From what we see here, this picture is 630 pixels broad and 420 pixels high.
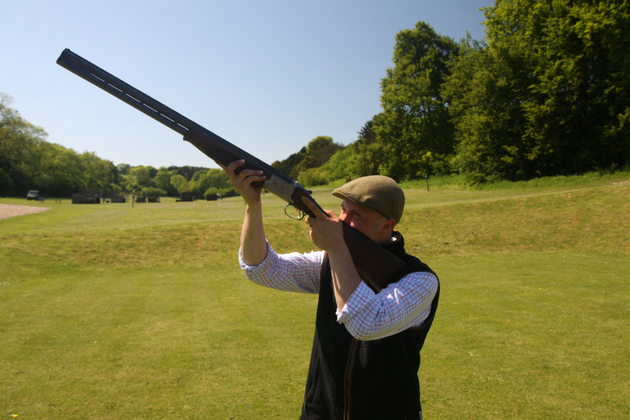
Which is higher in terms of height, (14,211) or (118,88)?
(118,88)

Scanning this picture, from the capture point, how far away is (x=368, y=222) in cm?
228

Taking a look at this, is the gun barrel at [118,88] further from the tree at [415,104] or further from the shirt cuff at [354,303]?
the tree at [415,104]

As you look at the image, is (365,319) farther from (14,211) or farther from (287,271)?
(14,211)

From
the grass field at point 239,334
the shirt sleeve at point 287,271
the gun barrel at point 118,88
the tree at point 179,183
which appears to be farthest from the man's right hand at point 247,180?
the tree at point 179,183

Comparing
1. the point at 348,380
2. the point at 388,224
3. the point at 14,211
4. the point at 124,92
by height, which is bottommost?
the point at 14,211

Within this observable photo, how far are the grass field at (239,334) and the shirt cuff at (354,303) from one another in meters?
3.04

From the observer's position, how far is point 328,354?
2.19 metres

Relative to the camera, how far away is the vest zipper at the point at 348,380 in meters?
2.05

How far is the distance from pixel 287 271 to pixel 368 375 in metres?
0.88

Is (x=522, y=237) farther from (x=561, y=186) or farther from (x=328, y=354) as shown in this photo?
(x=328, y=354)

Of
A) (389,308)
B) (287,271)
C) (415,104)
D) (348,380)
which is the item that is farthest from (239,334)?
(415,104)

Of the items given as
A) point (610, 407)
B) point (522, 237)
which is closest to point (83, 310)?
point (610, 407)

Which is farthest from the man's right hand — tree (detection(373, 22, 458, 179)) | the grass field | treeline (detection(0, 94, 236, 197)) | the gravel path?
treeline (detection(0, 94, 236, 197))

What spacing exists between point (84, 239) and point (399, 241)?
639 inches
